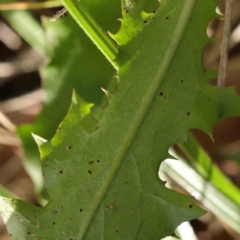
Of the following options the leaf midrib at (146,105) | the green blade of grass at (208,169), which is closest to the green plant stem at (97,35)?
the leaf midrib at (146,105)

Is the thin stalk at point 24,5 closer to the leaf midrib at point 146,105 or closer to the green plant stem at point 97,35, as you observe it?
the green plant stem at point 97,35

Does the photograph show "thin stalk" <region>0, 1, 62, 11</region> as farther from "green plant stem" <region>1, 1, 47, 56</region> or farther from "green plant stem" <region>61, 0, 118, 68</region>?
"green plant stem" <region>61, 0, 118, 68</region>

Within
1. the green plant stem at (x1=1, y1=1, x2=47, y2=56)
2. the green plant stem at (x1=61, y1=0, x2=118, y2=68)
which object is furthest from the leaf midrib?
the green plant stem at (x1=1, y1=1, x2=47, y2=56)

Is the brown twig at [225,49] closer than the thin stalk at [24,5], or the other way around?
the brown twig at [225,49]

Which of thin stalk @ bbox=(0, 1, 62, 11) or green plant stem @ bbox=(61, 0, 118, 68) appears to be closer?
green plant stem @ bbox=(61, 0, 118, 68)

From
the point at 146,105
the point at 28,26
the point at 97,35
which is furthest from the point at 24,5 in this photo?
the point at 146,105

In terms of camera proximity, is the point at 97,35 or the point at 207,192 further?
the point at 207,192

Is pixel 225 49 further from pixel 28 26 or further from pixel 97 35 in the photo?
pixel 28 26

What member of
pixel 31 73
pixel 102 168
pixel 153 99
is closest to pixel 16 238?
pixel 102 168

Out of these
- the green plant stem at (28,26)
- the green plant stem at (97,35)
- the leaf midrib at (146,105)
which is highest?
the green plant stem at (28,26)
